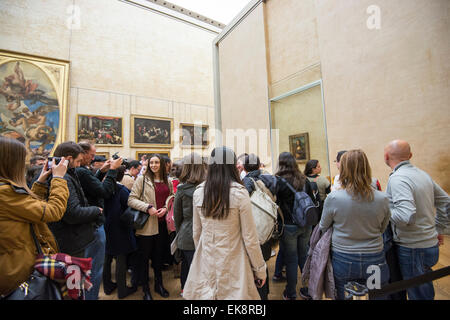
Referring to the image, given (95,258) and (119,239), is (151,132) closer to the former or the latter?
(119,239)

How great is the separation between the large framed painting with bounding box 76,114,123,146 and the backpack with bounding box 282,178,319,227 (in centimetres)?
957

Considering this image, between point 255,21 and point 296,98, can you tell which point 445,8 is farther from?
point 255,21

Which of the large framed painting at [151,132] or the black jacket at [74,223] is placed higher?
the large framed painting at [151,132]

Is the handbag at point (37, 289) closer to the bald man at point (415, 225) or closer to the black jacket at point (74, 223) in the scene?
the black jacket at point (74, 223)

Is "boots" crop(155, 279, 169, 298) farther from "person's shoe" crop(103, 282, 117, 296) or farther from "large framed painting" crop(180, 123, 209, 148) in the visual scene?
"large framed painting" crop(180, 123, 209, 148)

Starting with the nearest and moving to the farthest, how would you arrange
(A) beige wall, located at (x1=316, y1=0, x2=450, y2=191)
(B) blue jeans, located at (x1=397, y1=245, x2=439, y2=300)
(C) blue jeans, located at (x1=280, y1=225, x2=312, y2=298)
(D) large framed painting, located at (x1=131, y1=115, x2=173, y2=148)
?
(B) blue jeans, located at (x1=397, y1=245, x2=439, y2=300), (C) blue jeans, located at (x1=280, y1=225, x2=312, y2=298), (A) beige wall, located at (x1=316, y1=0, x2=450, y2=191), (D) large framed painting, located at (x1=131, y1=115, x2=173, y2=148)

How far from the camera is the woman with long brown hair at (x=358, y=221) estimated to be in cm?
171

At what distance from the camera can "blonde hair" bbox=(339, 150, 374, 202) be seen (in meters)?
1.71

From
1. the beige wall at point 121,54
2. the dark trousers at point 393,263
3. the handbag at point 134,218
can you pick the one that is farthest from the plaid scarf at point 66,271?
the beige wall at point 121,54

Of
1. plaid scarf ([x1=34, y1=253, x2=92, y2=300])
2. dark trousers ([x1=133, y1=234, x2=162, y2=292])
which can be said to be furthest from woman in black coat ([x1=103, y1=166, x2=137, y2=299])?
plaid scarf ([x1=34, y1=253, x2=92, y2=300])

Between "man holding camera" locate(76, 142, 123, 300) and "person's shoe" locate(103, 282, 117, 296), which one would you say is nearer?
"man holding camera" locate(76, 142, 123, 300)

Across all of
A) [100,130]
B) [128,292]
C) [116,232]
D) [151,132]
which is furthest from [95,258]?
[151,132]

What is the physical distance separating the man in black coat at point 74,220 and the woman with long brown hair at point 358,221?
2146 mm
